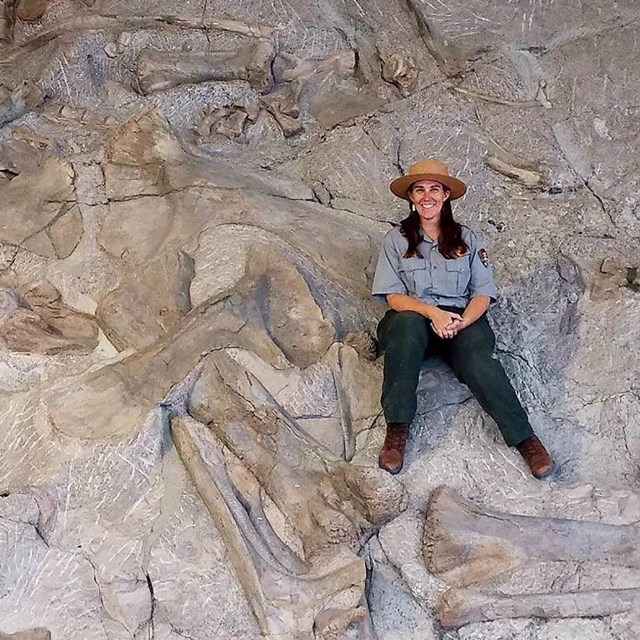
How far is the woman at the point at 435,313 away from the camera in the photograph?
3748 mm

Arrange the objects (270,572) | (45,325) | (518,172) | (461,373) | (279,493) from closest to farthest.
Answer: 1. (270,572)
2. (279,493)
3. (461,373)
4. (45,325)
5. (518,172)

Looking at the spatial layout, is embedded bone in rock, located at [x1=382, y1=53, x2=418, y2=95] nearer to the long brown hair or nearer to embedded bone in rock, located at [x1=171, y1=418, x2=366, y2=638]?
the long brown hair

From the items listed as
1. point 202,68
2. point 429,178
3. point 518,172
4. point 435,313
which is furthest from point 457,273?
point 202,68

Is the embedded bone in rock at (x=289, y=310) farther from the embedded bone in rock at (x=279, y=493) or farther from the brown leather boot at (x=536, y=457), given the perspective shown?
the brown leather boot at (x=536, y=457)

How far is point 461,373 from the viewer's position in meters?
3.86

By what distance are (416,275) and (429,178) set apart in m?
0.40

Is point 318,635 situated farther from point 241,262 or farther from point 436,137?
point 436,137

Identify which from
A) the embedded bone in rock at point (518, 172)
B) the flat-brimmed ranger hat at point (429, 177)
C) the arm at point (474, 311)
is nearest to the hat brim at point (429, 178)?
the flat-brimmed ranger hat at point (429, 177)

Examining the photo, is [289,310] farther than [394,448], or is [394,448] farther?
[289,310]

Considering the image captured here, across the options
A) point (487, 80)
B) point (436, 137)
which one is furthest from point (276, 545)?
point (487, 80)

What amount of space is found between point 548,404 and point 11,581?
7.49 feet

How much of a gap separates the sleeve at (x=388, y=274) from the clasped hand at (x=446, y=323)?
0.25 m

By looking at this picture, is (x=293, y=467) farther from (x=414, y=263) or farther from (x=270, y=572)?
(x=414, y=263)

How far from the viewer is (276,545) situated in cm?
356
